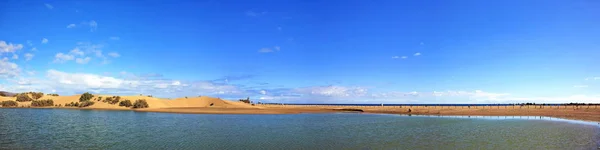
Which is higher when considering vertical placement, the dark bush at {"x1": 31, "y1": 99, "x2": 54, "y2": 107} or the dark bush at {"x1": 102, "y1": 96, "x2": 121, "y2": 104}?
the dark bush at {"x1": 102, "y1": 96, "x2": 121, "y2": 104}

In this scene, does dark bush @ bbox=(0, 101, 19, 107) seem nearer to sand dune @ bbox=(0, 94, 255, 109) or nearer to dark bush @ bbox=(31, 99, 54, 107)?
sand dune @ bbox=(0, 94, 255, 109)

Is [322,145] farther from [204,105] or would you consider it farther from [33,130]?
[204,105]

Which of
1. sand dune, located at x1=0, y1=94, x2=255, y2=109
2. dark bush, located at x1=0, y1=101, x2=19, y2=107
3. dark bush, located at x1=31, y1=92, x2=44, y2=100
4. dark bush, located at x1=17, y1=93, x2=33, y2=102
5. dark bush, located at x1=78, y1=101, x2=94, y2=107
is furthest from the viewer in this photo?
dark bush, located at x1=31, y1=92, x2=44, y2=100

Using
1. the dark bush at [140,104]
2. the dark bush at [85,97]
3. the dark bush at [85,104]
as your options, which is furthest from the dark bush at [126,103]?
the dark bush at [85,97]

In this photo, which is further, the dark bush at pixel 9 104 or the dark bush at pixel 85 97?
the dark bush at pixel 85 97

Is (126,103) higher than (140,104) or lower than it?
higher

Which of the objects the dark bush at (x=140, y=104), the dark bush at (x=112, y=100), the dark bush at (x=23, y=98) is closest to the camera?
the dark bush at (x=140, y=104)

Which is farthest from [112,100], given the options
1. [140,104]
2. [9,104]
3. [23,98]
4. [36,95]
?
[36,95]

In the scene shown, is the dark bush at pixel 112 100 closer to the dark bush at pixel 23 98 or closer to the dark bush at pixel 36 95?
the dark bush at pixel 23 98

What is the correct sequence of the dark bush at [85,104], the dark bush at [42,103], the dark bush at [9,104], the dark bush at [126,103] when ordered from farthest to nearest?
the dark bush at [42,103] < the dark bush at [9,104] < the dark bush at [126,103] < the dark bush at [85,104]

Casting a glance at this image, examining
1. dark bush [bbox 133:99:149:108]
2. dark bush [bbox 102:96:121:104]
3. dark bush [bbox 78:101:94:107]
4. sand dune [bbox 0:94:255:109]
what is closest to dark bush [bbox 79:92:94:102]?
sand dune [bbox 0:94:255:109]

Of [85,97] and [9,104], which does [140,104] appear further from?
[9,104]

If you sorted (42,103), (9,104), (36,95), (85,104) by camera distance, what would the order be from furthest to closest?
(36,95) → (42,103) → (9,104) → (85,104)

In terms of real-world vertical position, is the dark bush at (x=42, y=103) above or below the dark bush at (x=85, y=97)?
below
